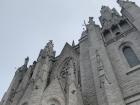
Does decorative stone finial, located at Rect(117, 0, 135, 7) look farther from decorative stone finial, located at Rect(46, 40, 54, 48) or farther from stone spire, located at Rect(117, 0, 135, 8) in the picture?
decorative stone finial, located at Rect(46, 40, 54, 48)

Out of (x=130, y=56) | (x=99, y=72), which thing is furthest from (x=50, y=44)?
(x=99, y=72)

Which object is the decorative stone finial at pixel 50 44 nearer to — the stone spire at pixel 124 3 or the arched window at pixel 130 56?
the stone spire at pixel 124 3

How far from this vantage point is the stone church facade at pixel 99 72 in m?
10.3

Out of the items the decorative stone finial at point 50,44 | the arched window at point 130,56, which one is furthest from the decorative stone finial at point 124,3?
the decorative stone finial at point 50,44

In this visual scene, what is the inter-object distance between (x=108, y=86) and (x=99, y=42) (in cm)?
513

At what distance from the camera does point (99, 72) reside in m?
10.9

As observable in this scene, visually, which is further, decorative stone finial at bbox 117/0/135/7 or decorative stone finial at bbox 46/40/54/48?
decorative stone finial at bbox 46/40/54/48

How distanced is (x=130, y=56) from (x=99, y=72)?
304 centimetres

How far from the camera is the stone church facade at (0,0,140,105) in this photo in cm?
1029

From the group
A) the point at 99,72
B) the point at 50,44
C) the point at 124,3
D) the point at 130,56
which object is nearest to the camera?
the point at 99,72

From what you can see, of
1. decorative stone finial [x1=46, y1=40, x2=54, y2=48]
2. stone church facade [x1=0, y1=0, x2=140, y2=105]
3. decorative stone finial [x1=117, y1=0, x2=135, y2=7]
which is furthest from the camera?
decorative stone finial [x1=46, y1=40, x2=54, y2=48]

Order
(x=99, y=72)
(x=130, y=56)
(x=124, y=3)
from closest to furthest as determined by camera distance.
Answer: (x=99, y=72), (x=130, y=56), (x=124, y=3)

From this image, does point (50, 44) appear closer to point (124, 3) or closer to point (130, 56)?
point (124, 3)

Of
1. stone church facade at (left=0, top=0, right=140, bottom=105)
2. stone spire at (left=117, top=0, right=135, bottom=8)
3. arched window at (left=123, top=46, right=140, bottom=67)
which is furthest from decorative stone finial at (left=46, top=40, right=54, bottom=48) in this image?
arched window at (left=123, top=46, right=140, bottom=67)
